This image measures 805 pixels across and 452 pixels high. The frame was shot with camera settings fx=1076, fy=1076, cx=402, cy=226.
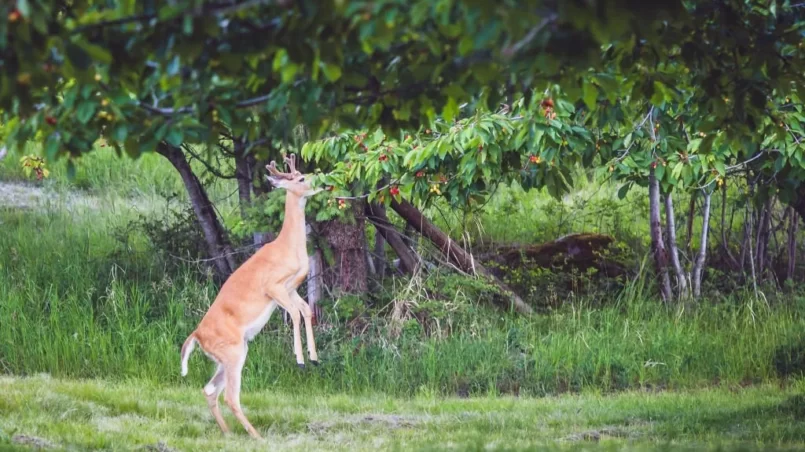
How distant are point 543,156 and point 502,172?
1073 mm

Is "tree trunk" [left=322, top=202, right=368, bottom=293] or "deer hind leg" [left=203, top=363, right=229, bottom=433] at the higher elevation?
"tree trunk" [left=322, top=202, right=368, bottom=293]

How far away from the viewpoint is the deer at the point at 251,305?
8.39m

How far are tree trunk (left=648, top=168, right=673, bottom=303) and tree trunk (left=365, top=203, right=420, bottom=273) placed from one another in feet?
8.74

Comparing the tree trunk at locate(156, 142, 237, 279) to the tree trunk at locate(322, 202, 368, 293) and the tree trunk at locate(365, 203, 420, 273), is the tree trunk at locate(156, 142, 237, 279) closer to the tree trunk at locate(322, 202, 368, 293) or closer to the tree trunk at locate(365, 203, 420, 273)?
the tree trunk at locate(322, 202, 368, 293)

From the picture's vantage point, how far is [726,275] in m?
12.8

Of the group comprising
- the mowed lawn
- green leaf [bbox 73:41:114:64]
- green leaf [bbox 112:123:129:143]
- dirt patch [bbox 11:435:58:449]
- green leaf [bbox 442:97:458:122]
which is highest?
green leaf [bbox 73:41:114:64]

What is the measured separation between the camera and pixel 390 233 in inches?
467

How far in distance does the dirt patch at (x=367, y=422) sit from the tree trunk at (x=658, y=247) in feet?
14.5

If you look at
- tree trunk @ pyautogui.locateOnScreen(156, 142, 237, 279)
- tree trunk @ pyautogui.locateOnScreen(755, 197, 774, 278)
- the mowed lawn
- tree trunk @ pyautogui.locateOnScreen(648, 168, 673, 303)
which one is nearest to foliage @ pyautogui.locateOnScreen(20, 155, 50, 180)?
tree trunk @ pyautogui.locateOnScreen(156, 142, 237, 279)

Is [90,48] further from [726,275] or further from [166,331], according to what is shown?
[726,275]

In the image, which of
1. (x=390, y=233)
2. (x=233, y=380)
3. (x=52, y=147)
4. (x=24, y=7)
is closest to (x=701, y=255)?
(x=390, y=233)

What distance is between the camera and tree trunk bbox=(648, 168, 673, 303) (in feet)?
38.5

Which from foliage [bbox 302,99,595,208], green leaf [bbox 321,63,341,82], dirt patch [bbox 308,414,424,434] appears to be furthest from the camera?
foliage [bbox 302,99,595,208]

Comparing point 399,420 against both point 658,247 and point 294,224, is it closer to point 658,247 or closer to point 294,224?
point 294,224
